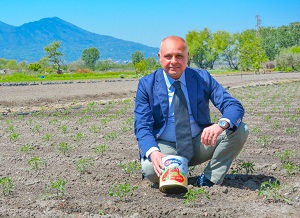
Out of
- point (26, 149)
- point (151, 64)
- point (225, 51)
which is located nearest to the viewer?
point (26, 149)

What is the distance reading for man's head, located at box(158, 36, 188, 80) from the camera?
4.40 meters

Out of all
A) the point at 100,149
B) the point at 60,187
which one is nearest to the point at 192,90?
the point at 60,187

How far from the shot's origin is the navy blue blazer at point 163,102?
15.0 feet

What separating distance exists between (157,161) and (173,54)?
994 mm

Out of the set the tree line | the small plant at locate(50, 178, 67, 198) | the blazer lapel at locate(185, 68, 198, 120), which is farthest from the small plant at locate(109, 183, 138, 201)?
the tree line

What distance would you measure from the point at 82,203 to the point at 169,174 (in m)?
0.83

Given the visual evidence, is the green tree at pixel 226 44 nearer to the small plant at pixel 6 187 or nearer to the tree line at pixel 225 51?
the tree line at pixel 225 51

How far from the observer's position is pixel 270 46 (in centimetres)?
11325

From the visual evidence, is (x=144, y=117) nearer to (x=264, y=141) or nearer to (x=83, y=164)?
(x=83, y=164)

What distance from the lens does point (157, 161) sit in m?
4.23

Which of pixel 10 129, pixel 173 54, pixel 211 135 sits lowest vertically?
pixel 10 129

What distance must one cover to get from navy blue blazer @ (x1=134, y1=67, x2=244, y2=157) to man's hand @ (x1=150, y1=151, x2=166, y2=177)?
209 mm

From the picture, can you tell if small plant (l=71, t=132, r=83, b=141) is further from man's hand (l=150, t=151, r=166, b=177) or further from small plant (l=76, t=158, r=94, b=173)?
man's hand (l=150, t=151, r=166, b=177)

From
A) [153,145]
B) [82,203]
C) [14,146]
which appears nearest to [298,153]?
[153,145]
